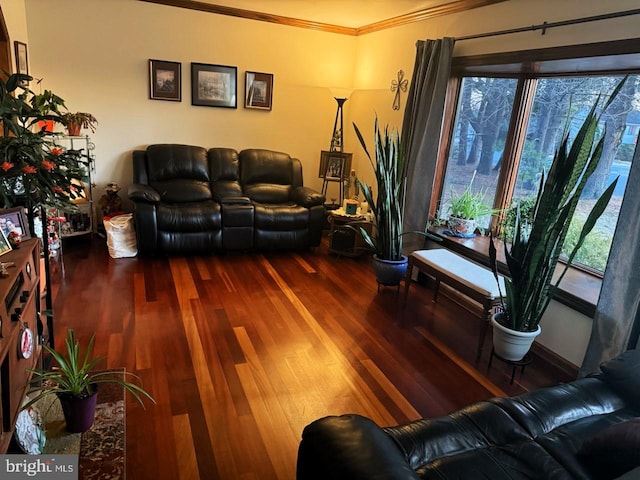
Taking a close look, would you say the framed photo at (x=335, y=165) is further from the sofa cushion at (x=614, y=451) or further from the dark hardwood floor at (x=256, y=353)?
the sofa cushion at (x=614, y=451)

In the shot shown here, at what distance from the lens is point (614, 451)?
4.66 feet

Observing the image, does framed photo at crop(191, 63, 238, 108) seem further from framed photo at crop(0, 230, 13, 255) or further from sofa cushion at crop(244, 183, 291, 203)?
framed photo at crop(0, 230, 13, 255)

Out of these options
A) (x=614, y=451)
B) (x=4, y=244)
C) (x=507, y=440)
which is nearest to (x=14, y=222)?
(x=4, y=244)

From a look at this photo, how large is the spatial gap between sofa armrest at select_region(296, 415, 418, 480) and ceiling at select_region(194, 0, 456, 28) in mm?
3586

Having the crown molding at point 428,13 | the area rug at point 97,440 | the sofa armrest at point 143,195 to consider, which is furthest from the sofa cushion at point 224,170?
the area rug at point 97,440

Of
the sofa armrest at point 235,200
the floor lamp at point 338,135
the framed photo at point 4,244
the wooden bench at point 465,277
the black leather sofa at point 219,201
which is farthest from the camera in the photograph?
the floor lamp at point 338,135

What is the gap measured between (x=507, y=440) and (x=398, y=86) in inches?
146

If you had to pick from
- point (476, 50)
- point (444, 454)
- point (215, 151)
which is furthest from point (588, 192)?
point (215, 151)

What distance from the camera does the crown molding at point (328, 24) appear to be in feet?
12.1

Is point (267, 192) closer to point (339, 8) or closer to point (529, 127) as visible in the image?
point (339, 8)

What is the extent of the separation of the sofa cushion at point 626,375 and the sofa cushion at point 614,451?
1.59ft

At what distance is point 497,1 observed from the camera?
330 centimetres

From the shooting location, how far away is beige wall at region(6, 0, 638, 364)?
14.1 ft

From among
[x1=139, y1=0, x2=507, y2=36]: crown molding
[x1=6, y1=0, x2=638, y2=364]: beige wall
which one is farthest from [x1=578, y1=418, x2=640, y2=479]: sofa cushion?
[x1=139, y1=0, x2=507, y2=36]: crown molding
